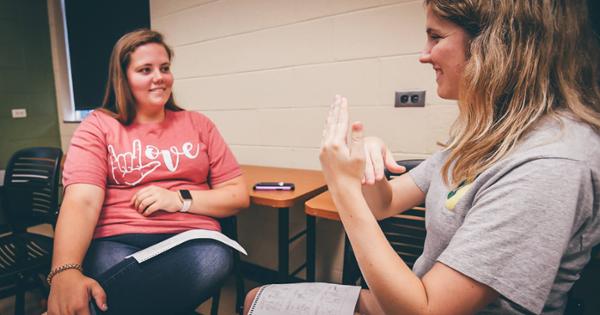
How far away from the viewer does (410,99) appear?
63.8 inches

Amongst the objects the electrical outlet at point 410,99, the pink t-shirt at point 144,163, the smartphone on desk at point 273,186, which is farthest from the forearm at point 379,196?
the electrical outlet at point 410,99

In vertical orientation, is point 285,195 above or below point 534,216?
below

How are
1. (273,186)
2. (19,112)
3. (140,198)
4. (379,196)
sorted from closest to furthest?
(379,196)
(140,198)
(273,186)
(19,112)

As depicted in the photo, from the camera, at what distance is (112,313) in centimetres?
86

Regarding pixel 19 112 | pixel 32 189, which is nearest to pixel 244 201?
pixel 32 189

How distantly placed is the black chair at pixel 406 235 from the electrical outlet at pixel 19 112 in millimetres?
3947

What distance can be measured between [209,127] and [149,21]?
1675 mm

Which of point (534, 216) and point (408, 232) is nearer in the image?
point (534, 216)

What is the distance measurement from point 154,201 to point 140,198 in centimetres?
5

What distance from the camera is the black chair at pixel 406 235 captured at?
1.37 meters

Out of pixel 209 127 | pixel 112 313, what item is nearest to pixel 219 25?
pixel 209 127

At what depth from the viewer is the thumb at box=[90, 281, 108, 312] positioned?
0.86 m

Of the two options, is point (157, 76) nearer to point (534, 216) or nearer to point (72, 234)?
point (72, 234)

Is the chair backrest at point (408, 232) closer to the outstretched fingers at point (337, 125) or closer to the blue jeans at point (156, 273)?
the blue jeans at point (156, 273)
